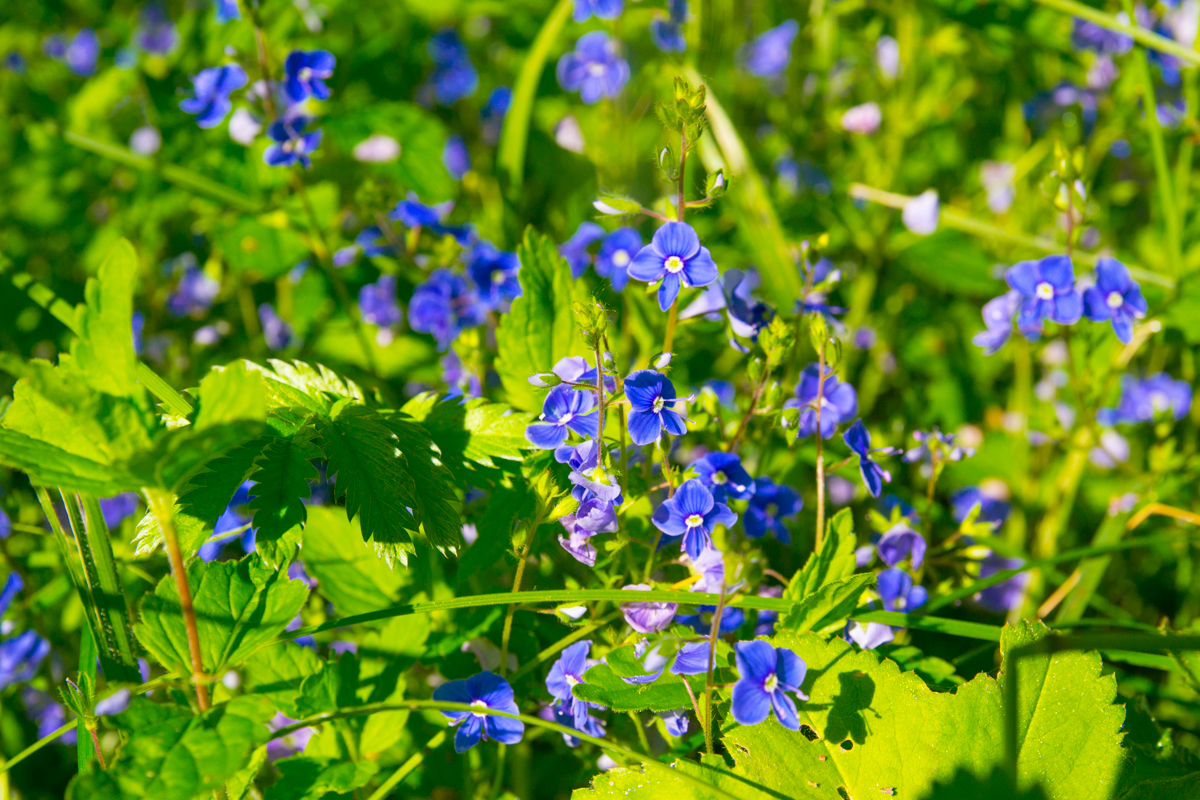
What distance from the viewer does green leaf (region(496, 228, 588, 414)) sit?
1877mm

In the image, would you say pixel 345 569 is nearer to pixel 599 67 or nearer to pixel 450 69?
pixel 599 67

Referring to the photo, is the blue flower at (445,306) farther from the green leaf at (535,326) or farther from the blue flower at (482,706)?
the blue flower at (482,706)

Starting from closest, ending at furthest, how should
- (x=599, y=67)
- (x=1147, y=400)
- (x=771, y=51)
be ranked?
(x=1147, y=400), (x=599, y=67), (x=771, y=51)

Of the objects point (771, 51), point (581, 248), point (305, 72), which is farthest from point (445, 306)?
point (771, 51)

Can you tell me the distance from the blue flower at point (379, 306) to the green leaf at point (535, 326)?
124cm

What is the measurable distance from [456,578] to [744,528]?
615mm

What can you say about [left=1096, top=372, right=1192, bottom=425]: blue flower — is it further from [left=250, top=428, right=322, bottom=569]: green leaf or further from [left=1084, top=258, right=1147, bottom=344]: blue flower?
[left=250, top=428, right=322, bottom=569]: green leaf

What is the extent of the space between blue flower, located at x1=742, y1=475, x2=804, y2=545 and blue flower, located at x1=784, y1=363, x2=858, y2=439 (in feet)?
0.45

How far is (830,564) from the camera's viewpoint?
1.68 m

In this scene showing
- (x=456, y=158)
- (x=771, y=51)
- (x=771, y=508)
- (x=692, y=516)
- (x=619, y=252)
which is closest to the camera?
(x=692, y=516)

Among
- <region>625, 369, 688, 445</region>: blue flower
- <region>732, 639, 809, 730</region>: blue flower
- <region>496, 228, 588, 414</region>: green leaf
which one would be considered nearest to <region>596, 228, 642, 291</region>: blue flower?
<region>496, 228, 588, 414</region>: green leaf

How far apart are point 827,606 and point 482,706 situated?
0.65 m

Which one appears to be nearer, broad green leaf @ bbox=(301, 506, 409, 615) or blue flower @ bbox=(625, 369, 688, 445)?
blue flower @ bbox=(625, 369, 688, 445)

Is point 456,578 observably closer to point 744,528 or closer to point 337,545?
point 337,545
